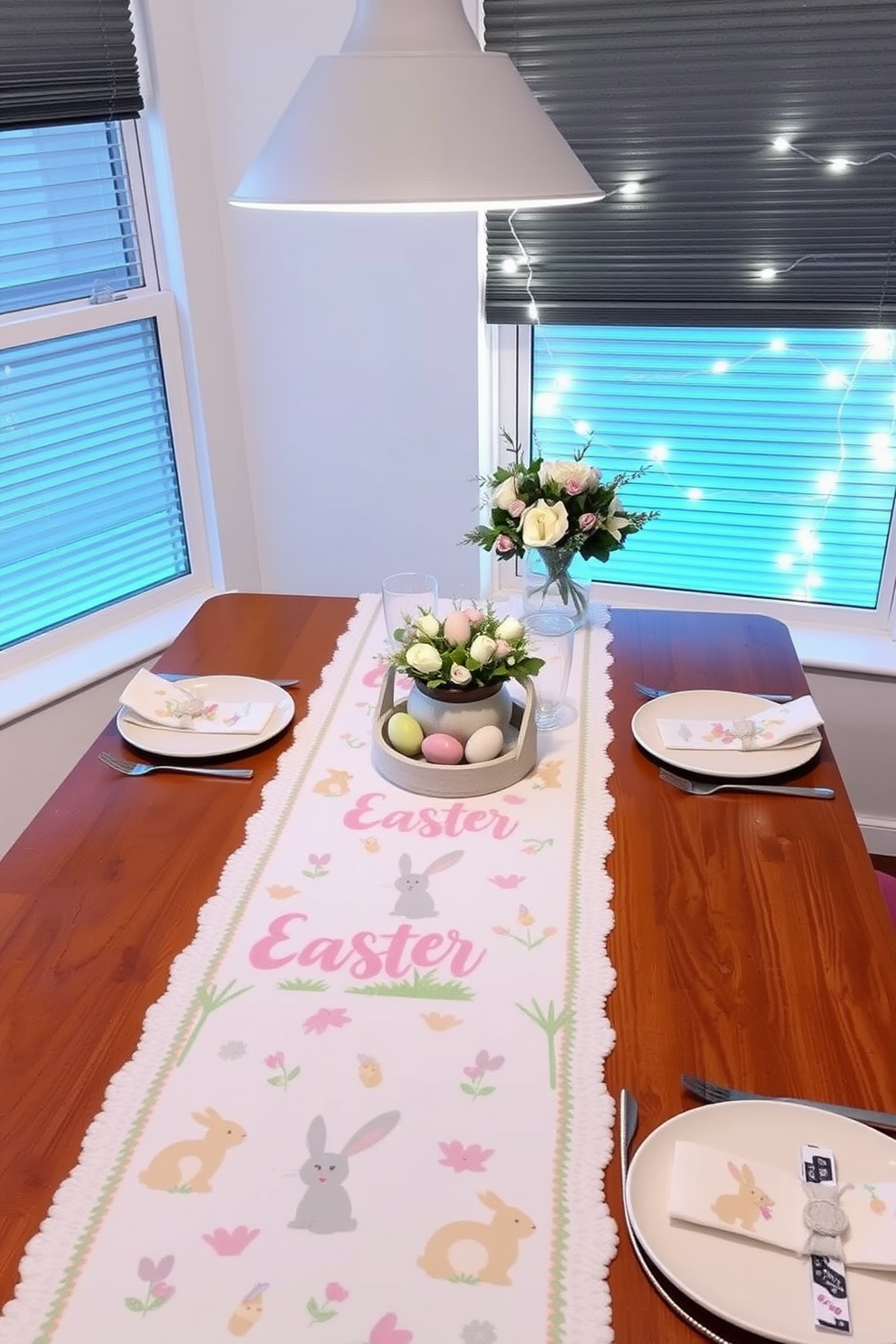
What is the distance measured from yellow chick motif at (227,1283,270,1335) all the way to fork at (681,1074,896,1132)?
1.42ft

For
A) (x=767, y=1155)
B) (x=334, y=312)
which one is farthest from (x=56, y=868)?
(x=334, y=312)

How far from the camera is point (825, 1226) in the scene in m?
0.95

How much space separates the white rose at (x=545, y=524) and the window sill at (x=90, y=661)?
119 centimetres

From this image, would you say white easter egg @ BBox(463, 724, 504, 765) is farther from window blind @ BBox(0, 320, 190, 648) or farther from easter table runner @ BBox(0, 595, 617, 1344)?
window blind @ BBox(0, 320, 190, 648)

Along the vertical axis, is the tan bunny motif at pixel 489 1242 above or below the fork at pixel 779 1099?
below

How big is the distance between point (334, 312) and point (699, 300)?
838 millimetres

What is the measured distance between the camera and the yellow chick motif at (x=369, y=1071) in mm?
1115

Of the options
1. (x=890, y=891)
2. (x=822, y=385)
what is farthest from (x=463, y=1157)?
(x=822, y=385)

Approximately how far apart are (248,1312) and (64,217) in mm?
2271

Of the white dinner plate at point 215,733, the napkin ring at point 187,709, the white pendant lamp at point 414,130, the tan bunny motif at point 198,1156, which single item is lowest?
the tan bunny motif at point 198,1156

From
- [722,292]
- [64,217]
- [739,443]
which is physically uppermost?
[64,217]

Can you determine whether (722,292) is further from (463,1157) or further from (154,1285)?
(154,1285)

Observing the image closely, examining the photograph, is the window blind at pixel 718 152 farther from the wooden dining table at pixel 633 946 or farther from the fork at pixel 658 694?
the wooden dining table at pixel 633 946

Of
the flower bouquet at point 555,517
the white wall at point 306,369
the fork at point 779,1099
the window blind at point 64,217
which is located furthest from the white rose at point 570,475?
the window blind at point 64,217
